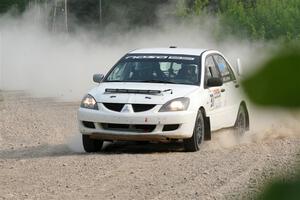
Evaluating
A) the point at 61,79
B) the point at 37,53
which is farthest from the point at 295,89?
the point at 37,53

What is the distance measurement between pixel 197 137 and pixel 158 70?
1.20m

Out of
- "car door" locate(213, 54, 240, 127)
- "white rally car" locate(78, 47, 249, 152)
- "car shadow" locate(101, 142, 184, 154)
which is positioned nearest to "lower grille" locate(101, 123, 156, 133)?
"white rally car" locate(78, 47, 249, 152)

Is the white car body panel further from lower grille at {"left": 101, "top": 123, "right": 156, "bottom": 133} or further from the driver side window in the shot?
the driver side window

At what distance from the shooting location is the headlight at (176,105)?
36.6 feet

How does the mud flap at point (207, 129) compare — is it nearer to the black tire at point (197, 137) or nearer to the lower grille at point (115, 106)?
the black tire at point (197, 137)

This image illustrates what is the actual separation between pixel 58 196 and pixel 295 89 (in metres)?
7.73

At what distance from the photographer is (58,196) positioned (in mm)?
8406

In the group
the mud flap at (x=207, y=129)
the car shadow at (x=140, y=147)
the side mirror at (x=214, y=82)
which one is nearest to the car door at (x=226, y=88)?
the side mirror at (x=214, y=82)

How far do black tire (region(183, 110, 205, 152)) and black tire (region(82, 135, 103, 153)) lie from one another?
129 centimetres

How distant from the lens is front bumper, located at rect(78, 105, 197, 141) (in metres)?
11.0

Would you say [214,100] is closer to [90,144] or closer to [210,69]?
[210,69]

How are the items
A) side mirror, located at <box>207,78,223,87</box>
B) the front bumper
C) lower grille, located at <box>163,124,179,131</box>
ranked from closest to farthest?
the front bumper → lower grille, located at <box>163,124,179,131</box> → side mirror, located at <box>207,78,223,87</box>

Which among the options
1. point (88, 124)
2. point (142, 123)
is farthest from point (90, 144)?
point (142, 123)

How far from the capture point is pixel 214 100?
1212cm
